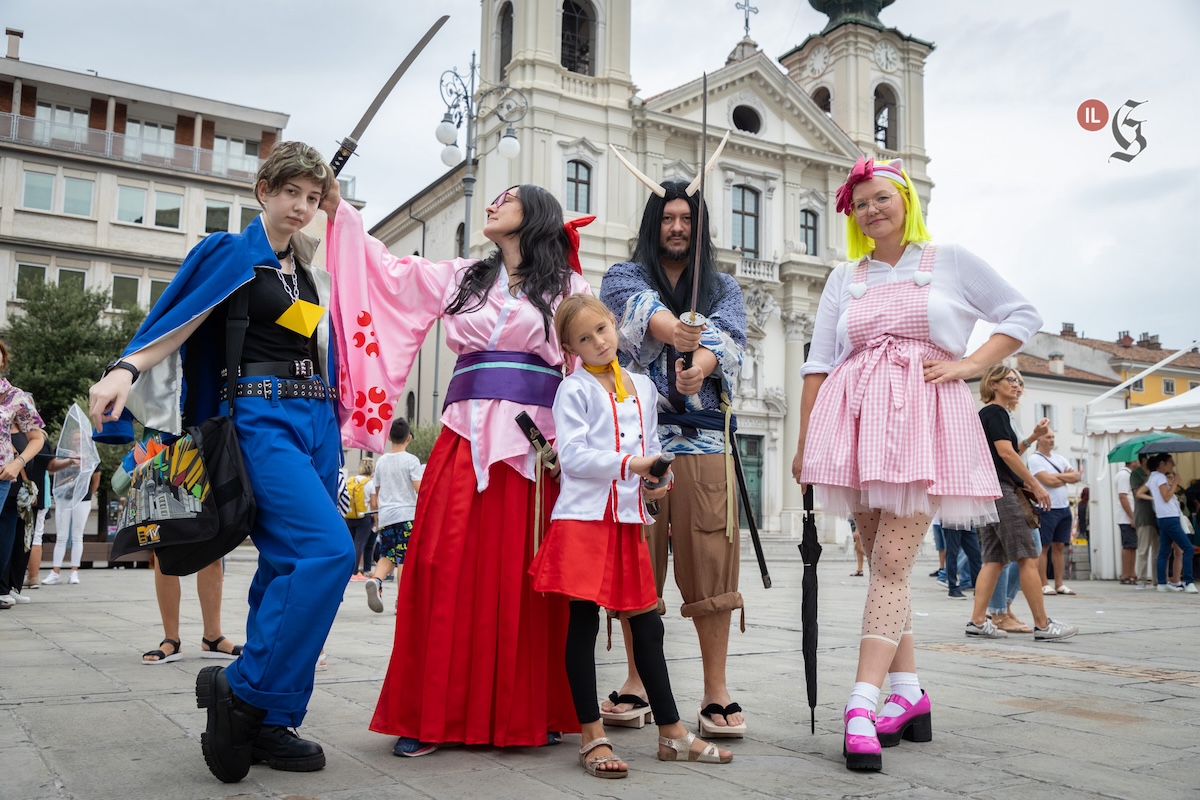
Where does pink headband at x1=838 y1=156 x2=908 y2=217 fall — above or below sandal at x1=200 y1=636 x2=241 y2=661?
above

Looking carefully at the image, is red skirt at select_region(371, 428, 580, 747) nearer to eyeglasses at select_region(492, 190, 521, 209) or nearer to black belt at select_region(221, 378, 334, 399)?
black belt at select_region(221, 378, 334, 399)

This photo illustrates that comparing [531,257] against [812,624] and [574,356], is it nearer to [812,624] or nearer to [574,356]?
[574,356]

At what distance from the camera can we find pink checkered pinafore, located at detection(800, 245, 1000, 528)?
3.39 meters

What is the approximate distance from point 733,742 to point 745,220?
3506 centimetres

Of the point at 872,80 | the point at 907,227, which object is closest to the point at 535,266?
the point at 907,227

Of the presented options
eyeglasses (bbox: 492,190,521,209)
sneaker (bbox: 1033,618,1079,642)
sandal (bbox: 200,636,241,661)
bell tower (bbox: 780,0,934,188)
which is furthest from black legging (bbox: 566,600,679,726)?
bell tower (bbox: 780,0,934,188)

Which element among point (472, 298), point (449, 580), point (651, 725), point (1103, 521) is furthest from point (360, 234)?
point (1103, 521)

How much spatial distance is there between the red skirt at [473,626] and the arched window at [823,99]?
40.8m

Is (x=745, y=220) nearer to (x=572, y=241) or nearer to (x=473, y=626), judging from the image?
(x=572, y=241)

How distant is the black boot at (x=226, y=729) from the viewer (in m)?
2.83

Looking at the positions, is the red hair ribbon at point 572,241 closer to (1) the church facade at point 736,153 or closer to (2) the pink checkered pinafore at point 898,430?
(2) the pink checkered pinafore at point 898,430

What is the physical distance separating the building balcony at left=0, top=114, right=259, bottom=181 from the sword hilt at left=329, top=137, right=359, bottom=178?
31638mm

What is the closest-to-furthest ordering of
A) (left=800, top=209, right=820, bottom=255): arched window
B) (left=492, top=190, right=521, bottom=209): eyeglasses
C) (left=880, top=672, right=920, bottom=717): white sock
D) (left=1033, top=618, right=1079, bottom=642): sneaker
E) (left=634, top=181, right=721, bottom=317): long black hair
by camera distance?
(left=880, top=672, right=920, bottom=717): white sock
(left=492, top=190, right=521, bottom=209): eyeglasses
(left=634, top=181, right=721, bottom=317): long black hair
(left=1033, top=618, right=1079, bottom=642): sneaker
(left=800, top=209, right=820, bottom=255): arched window

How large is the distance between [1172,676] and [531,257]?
12.7 feet
